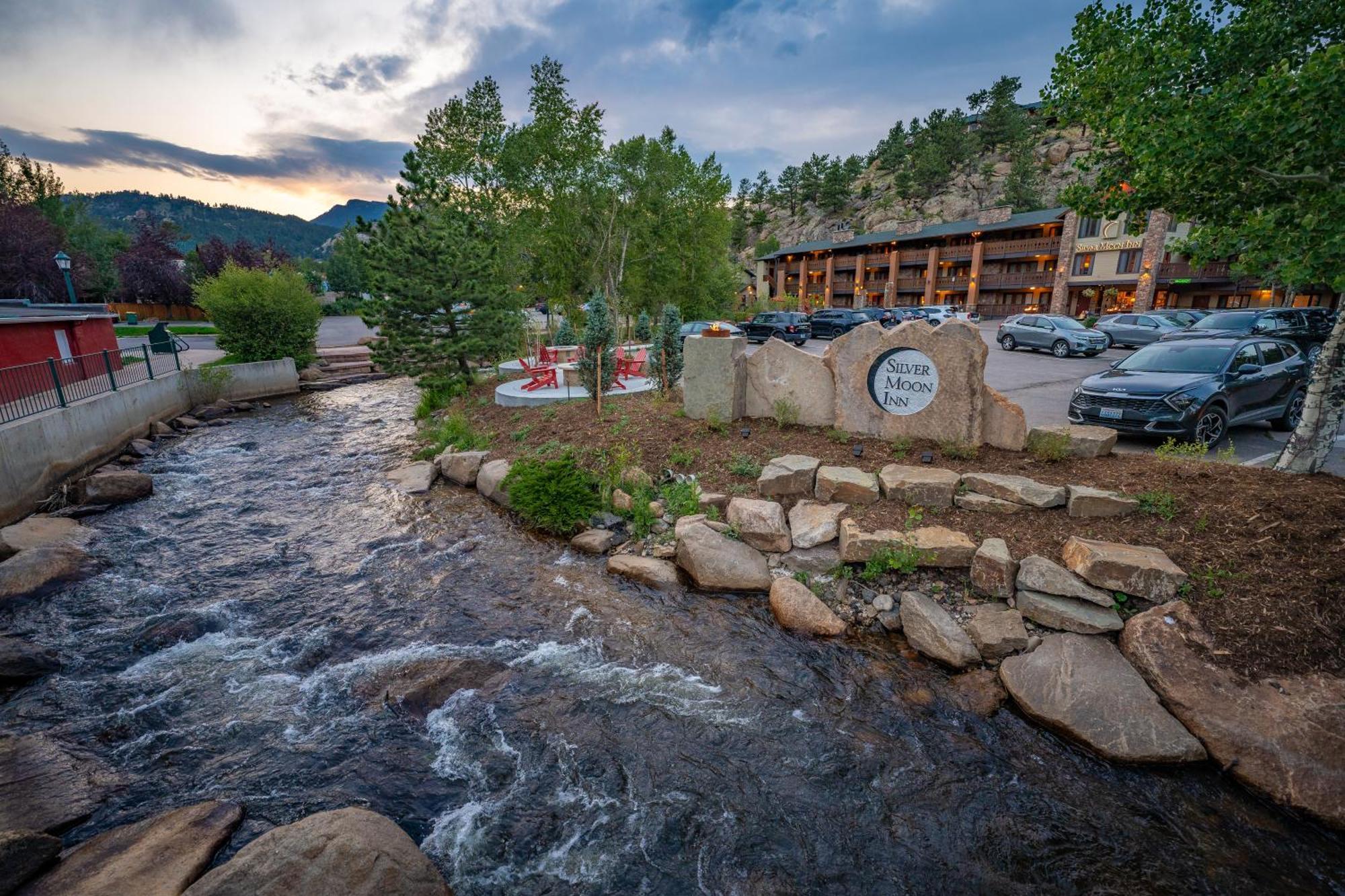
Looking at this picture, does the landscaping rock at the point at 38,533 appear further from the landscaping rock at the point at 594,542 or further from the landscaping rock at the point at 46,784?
the landscaping rock at the point at 594,542

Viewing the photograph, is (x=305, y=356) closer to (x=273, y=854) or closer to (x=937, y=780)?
(x=273, y=854)

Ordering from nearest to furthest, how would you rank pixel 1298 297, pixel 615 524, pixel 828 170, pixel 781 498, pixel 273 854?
1. pixel 273 854
2. pixel 781 498
3. pixel 615 524
4. pixel 1298 297
5. pixel 828 170

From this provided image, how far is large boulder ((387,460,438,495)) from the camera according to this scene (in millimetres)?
10383

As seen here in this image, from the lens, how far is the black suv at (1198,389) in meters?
8.91

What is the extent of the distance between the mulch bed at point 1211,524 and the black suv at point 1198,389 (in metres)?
2.60

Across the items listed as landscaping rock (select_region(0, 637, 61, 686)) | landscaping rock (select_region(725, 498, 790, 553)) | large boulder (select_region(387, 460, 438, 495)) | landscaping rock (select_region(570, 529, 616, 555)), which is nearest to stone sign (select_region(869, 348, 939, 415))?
landscaping rock (select_region(725, 498, 790, 553))

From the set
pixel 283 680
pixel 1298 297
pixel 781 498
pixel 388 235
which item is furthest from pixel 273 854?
pixel 1298 297

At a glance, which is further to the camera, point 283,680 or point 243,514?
point 243,514

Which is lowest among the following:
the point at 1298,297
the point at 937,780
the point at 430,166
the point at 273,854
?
the point at 937,780

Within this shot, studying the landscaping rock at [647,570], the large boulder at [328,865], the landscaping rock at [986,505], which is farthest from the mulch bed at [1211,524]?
the large boulder at [328,865]

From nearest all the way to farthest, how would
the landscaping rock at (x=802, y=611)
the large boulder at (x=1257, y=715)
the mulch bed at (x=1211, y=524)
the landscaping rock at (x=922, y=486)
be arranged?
the large boulder at (x=1257, y=715), the mulch bed at (x=1211, y=524), the landscaping rock at (x=802, y=611), the landscaping rock at (x=922, y=486)

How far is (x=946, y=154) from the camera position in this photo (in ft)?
259

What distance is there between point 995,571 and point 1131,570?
3.59 feet

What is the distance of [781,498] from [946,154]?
90.9m
